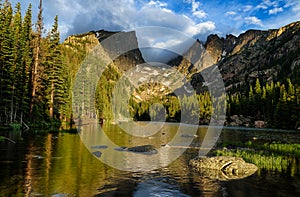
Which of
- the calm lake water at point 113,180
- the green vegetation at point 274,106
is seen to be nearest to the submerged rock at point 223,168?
the calm lake water at point 113,180

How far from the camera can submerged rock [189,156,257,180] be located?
21688 mm

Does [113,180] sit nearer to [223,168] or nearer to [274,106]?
[223,168]

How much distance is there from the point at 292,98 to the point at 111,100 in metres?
87.0

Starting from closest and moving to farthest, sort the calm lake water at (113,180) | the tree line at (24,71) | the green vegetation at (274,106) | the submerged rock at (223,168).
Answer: the calm lake water at (113,180) → the submerged rock at (223,168) → the tree line at (24,71) → the green vegetation at (274,106)

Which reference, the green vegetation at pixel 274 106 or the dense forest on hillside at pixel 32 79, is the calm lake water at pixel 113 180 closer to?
the dense forest on hillside at pixel 32 79

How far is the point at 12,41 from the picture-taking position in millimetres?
57625

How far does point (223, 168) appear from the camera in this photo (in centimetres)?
2358

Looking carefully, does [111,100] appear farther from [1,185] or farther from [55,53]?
[1,185]

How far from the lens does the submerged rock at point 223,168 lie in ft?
71.2

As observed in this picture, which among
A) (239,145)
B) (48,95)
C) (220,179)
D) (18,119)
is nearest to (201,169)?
(220,179)

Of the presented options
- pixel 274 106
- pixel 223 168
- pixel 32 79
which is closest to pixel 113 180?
pixel 223 168

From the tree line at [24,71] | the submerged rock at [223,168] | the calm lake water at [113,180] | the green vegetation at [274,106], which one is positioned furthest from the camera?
the green vegetation at [274,106]

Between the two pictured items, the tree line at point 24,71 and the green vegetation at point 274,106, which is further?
the green vegetation at point 274,106

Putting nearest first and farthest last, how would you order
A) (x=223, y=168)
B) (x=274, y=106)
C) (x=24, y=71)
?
1. (x=223, y=168)
2. (x=24, y=71)
3. (x=274, y=106)
